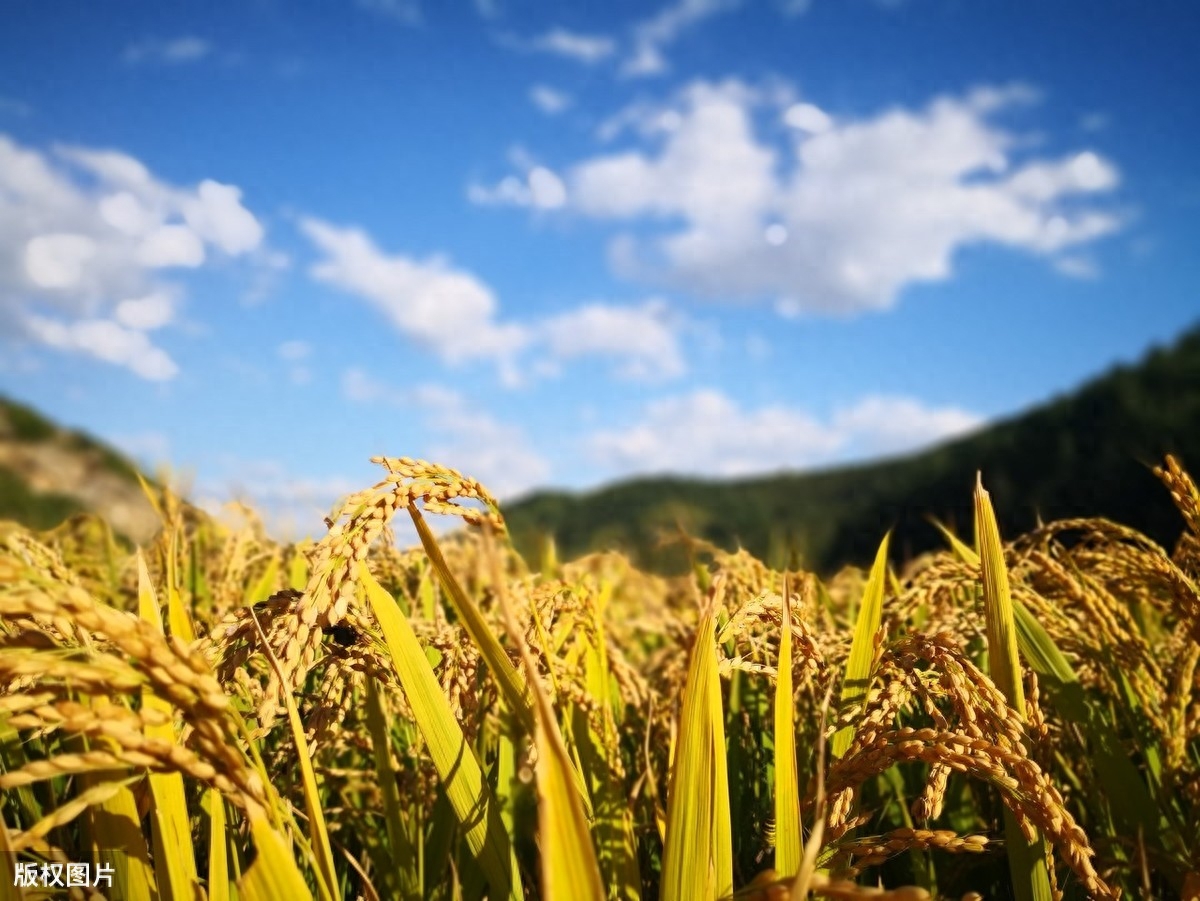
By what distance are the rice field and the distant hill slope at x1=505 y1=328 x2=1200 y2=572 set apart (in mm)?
8390

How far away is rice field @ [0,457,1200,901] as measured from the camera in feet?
2.69

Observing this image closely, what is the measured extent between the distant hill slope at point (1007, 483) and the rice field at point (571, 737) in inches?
330

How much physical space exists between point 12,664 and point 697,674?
74 cm

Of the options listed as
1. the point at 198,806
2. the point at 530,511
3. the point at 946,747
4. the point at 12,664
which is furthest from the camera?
the point at 530,511

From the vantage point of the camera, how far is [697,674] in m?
1.03

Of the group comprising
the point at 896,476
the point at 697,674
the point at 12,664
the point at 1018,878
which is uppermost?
the point at 896,476

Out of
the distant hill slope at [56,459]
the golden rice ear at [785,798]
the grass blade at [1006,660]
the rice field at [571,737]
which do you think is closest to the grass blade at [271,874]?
the rice field at [571,737]

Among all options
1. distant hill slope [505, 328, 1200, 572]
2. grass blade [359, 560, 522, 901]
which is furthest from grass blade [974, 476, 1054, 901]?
distant hill slope [505, 328, 1200, 572]

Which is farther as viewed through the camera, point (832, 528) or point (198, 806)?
point (832, 528)

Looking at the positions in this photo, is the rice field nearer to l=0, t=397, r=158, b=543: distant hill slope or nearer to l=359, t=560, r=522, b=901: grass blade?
l=359, t=560, r=522, b=901: grass blade

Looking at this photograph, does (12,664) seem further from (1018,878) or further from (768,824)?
(1018,878)

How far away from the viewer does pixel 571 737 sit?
1365mm

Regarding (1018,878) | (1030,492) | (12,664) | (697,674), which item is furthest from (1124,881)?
(1030,492)

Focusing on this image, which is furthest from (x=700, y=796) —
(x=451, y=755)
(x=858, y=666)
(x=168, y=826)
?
(x=168, y=826)
